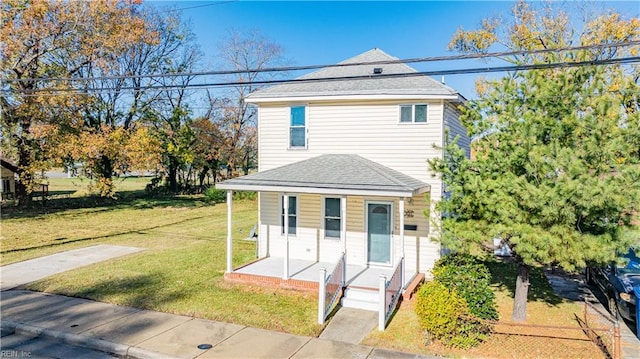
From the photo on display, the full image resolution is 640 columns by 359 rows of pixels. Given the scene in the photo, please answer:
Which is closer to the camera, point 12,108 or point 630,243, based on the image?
point 630,243

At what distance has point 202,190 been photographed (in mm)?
40344

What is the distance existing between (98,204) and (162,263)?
19658 mm

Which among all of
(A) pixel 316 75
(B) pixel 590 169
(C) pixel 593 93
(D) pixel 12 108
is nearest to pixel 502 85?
(C) pixel 593 93

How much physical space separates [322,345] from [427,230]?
5.35 meters

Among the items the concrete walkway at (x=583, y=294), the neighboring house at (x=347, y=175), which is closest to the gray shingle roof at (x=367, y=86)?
the neighboring house at (x=347, y=175)

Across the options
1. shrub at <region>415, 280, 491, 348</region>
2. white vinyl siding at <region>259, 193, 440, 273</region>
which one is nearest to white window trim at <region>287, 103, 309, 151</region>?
white vinyl siding at <region>259, 193, 440, 273</region>

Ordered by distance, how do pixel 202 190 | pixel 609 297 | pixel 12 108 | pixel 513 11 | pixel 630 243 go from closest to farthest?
pixel 630 243
pixel 609 297
pixel 12 108
pixel 513 11
pixel 202 190

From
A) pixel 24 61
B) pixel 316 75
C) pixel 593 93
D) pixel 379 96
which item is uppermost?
pixel 24 61

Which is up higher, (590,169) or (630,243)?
(590,169)

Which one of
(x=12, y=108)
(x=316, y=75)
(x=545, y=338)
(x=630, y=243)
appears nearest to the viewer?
(x=630, y=243)

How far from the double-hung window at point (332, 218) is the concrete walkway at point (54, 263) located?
25.3ft

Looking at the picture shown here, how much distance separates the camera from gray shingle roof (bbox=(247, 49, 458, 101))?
11745 millimetres

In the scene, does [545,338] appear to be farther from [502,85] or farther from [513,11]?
[513,11]

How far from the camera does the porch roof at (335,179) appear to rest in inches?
399
